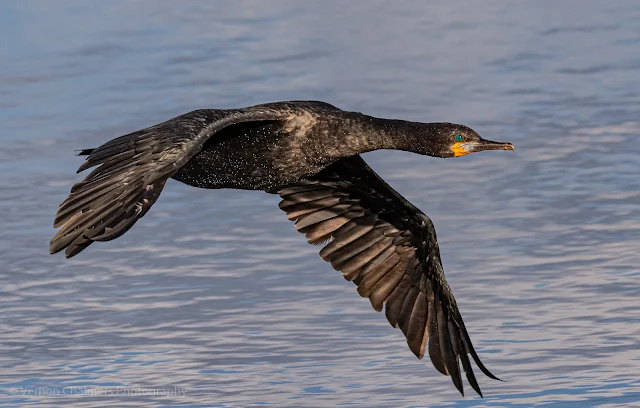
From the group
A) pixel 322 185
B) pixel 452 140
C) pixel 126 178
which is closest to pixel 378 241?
pixel 322 185

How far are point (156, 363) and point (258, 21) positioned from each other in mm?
6113

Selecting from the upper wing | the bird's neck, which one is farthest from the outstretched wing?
the upper wing

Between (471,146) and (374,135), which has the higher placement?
(374,135)

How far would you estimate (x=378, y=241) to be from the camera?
12312mm


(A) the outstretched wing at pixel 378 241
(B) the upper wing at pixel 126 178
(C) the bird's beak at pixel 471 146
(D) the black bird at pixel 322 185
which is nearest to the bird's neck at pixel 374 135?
(D) the black bird at pixel 322 185

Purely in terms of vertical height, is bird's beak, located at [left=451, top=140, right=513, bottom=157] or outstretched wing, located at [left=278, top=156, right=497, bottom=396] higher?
bird's beak, located at [left=451, top=140, right=513, bottom=157]

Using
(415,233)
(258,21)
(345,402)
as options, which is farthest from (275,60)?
(345,402)

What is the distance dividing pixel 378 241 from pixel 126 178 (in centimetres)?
312

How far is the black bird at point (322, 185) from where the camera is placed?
31.4ft

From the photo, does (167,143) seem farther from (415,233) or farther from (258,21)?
(258,21)

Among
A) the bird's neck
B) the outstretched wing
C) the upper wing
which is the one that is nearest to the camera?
the upper wing

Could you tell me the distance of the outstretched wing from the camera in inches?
474

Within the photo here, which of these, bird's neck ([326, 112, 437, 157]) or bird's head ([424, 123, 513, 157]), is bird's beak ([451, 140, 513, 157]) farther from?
bird's neck ([326, 112, 437, 157])

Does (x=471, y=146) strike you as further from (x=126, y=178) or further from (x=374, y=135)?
(x=126, y=178)
